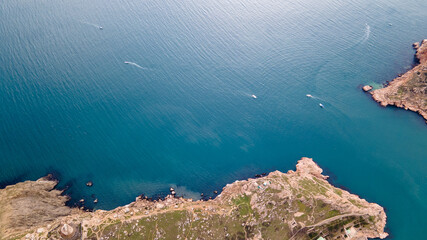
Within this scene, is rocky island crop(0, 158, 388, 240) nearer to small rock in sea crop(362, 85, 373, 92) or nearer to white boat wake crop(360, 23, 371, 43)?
small rock in sea crop(362, 85, 373, 92)

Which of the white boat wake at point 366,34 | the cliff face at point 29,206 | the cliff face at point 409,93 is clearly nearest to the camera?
the cliff face at point 29,206

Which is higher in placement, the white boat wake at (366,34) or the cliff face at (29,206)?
the white boat wake at (366,34)

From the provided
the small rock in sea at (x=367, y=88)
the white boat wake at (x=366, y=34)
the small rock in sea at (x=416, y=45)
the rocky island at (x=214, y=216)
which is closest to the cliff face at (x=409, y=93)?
the small rock in sea at (x=367, y=88)

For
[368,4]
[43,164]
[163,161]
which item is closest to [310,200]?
[163,161]

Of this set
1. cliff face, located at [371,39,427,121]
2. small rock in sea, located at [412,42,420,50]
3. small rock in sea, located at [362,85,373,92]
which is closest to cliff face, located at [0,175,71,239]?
small rock in sea, located at [362,85,373,92]

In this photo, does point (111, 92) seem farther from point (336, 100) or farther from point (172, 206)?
point (336, 100)

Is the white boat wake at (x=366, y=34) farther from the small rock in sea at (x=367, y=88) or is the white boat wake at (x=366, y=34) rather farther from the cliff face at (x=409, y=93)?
the small rock in sea at (x=367, y=88)

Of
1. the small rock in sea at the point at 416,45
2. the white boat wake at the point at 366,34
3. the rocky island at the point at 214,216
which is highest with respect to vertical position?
the white boat wake at the point at 366,34
